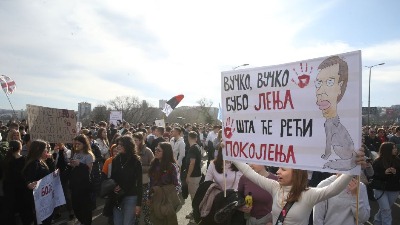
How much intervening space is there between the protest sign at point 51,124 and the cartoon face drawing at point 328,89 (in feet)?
18.3

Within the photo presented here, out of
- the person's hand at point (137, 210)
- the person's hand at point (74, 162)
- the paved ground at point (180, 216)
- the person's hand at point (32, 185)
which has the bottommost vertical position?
the paved ground at point (180, 216)

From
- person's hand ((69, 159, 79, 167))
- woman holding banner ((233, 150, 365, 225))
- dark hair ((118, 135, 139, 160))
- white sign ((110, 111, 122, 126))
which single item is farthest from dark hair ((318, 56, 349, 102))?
white sign ((110, 111, 122, 126))

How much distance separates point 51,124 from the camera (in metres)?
7.00

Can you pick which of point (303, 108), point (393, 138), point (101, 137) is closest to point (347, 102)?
point (303, 108)

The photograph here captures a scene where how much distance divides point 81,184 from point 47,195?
63 centimetres

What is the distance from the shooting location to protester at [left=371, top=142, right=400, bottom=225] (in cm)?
658

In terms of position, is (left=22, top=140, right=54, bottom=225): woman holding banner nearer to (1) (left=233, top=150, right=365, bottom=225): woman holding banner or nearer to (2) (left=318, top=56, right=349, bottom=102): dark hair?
(1) (left=233, top=150, right=365, bottom=225): woman holding banner

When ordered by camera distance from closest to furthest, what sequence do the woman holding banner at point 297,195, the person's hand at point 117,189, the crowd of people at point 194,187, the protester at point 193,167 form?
the woman holding banner at point 297,195 < the crowd of people at point 194,187 < the person's hand at point 117,189 < the protester at point 193,167

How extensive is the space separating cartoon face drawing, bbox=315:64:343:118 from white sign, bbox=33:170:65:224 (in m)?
4.91

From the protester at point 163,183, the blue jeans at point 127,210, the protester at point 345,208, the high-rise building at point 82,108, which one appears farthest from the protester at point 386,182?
the high-rise building at point 82,108

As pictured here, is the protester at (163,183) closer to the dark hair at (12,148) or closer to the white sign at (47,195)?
the white sign at (47,195)

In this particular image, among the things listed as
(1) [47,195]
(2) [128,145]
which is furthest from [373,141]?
(1) [47,195]

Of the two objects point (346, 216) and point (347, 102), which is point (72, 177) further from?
point (347, 102)

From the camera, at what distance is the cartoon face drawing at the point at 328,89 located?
2.94 metres
